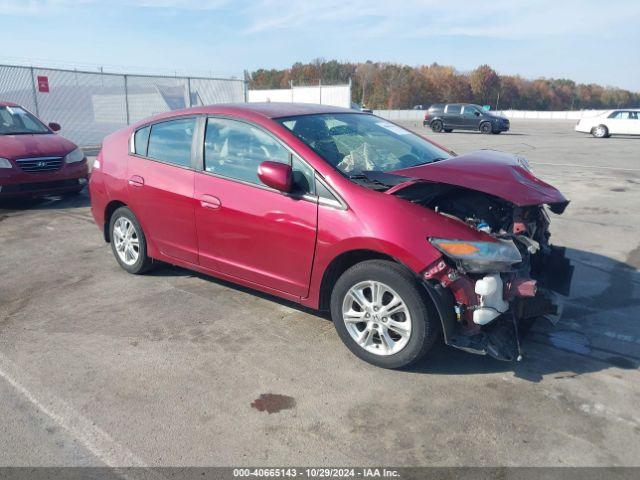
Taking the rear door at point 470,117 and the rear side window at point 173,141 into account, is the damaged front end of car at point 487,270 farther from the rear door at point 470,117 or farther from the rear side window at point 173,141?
the rear door at point 470,117

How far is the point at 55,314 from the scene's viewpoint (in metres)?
4.59

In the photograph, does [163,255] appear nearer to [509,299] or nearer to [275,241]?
[275,241]

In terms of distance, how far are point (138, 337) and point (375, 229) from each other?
6.65 feet

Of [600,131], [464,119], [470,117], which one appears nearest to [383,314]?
[600,131]

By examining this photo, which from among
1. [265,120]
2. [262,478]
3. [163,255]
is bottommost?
[262,478]

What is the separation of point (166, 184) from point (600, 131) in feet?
91.5

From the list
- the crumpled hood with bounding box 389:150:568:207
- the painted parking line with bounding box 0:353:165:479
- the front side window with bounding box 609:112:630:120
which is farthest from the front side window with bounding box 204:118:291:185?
the front side window with bounding box 609:112:630:120

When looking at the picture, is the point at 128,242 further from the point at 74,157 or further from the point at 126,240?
the point at 74,157

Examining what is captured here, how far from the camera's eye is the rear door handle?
198 inches

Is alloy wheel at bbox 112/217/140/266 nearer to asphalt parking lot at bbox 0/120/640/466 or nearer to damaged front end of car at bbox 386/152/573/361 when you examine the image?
asphalt parking lot at bbox 0/120/640/466

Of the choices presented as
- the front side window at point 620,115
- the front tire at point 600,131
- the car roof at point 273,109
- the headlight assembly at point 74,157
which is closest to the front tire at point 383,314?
the car roof at point 273,109

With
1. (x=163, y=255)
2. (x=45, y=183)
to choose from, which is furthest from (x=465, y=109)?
(x=163, y=255)

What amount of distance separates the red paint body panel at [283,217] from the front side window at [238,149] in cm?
7

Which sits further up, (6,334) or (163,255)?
(163,255)
